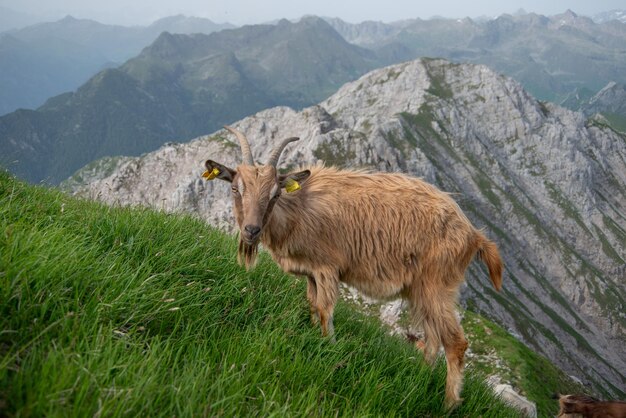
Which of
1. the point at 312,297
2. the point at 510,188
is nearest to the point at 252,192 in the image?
the point at 312,297

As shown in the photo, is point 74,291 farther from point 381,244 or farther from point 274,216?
point 381,244

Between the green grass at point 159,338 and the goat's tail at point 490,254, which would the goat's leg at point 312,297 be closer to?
the green grass at point 159,338

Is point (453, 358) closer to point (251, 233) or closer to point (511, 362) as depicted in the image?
point (251, 233)

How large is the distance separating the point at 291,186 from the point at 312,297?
1.92 meters

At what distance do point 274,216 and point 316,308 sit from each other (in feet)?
5.74

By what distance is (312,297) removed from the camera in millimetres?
7406

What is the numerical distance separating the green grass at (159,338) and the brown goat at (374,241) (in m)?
0.64

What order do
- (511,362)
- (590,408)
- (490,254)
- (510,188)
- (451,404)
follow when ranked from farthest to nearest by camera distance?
(510,188), (511,362), (590,408), (490,254), (451,404)

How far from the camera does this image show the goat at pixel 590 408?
17.2 m

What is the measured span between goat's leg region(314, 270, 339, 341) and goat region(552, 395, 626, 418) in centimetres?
1538

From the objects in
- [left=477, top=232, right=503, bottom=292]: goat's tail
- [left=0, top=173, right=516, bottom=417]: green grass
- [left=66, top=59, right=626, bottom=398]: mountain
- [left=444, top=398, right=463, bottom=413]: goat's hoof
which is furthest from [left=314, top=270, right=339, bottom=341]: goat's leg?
[left=66, top=59, right=626, bottom=398]: mountain

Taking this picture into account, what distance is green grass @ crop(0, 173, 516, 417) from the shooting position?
3.13m

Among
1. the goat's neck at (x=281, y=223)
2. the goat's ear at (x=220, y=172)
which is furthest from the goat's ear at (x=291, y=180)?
the goat's ear at (x=220, y=172)

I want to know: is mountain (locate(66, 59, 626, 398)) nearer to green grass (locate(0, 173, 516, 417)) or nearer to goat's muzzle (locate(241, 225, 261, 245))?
goat's muzzle (locate(241, 225, 261, 245))
